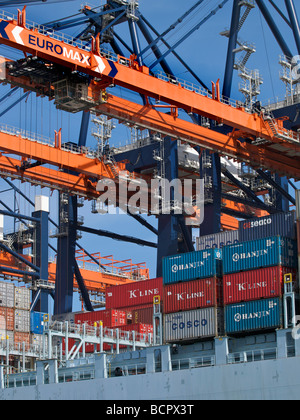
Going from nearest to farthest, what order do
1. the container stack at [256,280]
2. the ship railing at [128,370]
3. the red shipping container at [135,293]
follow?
the container stack at [256,280]
the ship railing at [128,370]
the red shipping container at [135,293]

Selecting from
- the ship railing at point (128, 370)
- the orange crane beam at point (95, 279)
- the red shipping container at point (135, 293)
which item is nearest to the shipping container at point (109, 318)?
the red shipping container at point (135, 293)

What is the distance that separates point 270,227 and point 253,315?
4897 millimetres

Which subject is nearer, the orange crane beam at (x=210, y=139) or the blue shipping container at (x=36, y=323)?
the orange crane beam at (x=210, y=139)

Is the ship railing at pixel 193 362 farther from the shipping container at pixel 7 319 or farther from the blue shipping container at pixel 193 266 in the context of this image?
the shipping container at pixel 7 319

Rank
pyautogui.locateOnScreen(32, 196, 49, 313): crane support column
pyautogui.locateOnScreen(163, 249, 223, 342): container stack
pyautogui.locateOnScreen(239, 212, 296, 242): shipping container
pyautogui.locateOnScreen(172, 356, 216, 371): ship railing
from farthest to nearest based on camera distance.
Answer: pyautogui.locateOnScreen(32, 196, 49, 313): crane support column < pyautogui.locateOnScreen(239, 212, 296, 242): shipping container < pyautogui.locateOnScreen(172, 356, 216, 371): ship railing < pyautogui.locateOnScreen(163, 249, 223, 342): container stack

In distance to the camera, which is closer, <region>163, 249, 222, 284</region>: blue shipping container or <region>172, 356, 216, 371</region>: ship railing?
<region>172, 356, 216, 371</region>: ship railing

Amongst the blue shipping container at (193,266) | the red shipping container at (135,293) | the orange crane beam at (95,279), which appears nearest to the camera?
the blue shipping container at (193,266)

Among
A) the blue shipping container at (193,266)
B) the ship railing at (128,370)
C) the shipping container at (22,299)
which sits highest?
the shipping container at (22,299)

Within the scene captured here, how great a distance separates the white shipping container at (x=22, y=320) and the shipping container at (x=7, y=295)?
667 millimetres

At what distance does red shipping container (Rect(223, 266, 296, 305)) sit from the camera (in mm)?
37156

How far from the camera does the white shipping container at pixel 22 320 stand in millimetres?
54219

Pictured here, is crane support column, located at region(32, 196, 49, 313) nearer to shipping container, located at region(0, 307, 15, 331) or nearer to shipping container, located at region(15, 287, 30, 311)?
shipping container, located at region(15, 287, 30, 311)

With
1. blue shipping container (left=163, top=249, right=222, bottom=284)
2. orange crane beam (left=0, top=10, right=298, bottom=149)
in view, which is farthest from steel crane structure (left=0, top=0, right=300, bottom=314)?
blue shipping container (left=163, top=249, right=222, bottom=284)

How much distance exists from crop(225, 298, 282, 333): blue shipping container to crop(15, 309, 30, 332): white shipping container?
19795 millimetres
